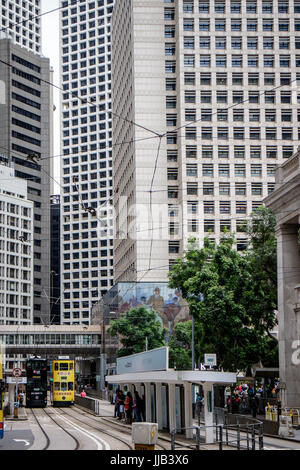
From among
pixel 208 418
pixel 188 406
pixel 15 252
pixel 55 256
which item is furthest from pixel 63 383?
pixel 55 256

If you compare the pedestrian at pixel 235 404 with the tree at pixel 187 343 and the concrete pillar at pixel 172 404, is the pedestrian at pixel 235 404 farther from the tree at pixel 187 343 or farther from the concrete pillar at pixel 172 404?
the concrete pillar at pixel 172 404

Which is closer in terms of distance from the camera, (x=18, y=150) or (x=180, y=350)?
(x=180, y=350)

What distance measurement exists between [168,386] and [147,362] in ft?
4.17

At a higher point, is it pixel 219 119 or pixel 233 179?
pixel 219 119

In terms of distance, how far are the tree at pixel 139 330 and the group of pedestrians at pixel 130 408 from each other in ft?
81.5

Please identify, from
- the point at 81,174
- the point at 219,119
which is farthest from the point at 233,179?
the point at 81,174

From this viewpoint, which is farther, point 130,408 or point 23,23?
point 23,23

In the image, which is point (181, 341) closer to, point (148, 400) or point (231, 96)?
point (148, 400)

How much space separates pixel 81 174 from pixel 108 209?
21.5m

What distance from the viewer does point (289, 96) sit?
99125 mm

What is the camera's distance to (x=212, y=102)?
98.6 m

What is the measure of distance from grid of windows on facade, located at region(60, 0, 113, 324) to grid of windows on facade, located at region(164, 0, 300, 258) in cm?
6491

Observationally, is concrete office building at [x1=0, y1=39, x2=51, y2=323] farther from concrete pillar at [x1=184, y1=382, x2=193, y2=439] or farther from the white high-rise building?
concrete pillar at [x1=184, y1=382, x2=193, y2=439]

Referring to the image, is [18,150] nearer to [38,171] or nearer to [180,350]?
[38,171]
